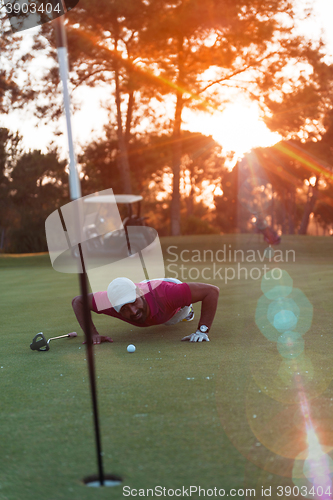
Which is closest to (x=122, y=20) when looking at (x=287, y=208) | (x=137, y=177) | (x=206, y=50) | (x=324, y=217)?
(x=206, y=50)

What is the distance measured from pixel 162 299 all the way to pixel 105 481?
281 cm

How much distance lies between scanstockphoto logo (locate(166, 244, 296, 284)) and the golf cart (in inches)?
55.9

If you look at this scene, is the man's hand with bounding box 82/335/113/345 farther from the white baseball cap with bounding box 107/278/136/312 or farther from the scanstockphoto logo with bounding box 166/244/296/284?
the scanstockphoto logo with bounding box 166/244/296/284

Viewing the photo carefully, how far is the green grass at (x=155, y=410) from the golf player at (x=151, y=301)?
274mm

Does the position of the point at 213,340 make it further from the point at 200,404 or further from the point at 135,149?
the point at 135,149

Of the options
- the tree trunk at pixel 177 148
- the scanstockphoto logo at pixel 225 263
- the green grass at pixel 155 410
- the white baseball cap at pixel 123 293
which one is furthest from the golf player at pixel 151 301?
the tree trunk at pixel 177 148

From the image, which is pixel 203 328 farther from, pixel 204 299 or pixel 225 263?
pixel 225 263

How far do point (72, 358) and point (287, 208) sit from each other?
4690cm

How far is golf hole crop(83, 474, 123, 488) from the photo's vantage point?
92.8 inches

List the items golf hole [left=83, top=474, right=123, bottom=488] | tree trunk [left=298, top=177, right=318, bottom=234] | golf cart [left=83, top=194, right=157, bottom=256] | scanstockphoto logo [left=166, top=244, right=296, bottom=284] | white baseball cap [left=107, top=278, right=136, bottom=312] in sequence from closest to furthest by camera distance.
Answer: golf hole [left=83, top=474, right=123, bottom=488], white baseball cap [left=107, top=278, right=136, bottom=312], scanstockphoto logo [left=166, top=244, right=296, bottom=284], golf cart [left=83, top=194, right=157, bottom=256], tree trunk [left=298, top=177, right=318, bottom=234]

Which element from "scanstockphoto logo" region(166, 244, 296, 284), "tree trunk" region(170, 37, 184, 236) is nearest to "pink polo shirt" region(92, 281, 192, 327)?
"scanstockphoto logo" region(166, 244, 296, 284)

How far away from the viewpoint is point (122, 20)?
22.7 m

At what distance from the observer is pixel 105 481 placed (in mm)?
2391

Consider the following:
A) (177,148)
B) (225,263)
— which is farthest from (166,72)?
(225,263)
